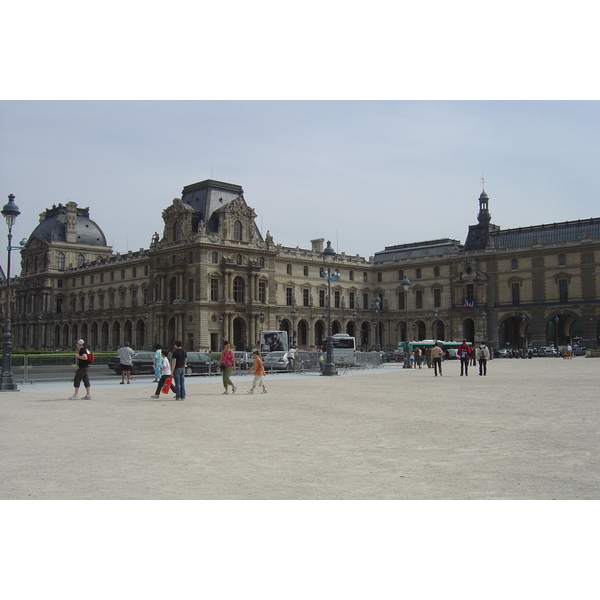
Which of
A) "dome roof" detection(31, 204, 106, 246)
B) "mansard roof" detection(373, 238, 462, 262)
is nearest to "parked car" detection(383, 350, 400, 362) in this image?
"mansard roof" detection(373, 238, 462, 262)

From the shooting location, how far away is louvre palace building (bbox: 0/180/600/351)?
7362cm

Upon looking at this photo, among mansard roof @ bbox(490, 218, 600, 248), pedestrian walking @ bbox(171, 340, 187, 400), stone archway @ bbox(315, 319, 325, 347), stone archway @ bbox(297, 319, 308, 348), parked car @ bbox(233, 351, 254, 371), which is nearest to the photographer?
pedestrian walking @ bbox(171, 340, 187, 400)

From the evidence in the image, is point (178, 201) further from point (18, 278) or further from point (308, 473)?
point (308, 473)

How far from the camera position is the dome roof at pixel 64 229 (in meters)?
106

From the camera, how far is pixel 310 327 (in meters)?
84.6

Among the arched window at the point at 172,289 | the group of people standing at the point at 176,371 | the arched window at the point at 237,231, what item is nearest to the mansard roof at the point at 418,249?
the arched window at the point at 237,231

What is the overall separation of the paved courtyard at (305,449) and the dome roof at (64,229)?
303ft

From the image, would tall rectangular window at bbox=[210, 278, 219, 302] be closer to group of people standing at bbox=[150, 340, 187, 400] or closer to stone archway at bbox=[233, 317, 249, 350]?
stone archway at bbox=[233, 317, 249, 350]

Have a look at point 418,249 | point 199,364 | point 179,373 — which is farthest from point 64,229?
point 179,373

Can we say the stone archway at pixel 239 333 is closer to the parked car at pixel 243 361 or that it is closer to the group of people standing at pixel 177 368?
the parked car at pixel 243 361

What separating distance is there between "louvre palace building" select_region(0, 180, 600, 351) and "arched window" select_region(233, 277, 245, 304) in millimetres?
115

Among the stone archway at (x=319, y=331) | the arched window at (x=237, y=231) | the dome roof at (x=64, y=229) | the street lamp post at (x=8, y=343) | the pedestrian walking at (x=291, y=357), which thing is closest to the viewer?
the street lamp post at (x=8, y=343)

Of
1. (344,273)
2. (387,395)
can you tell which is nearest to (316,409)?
(387,395)

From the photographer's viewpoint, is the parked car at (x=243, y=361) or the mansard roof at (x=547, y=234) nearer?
the parked car at (x=243, y=361)
